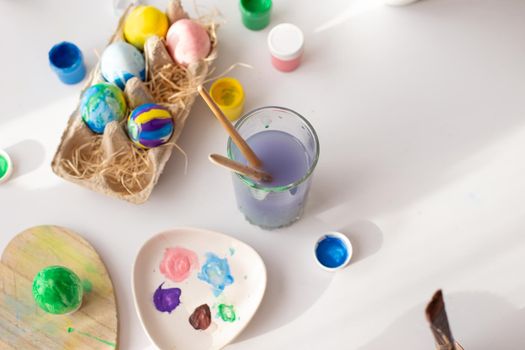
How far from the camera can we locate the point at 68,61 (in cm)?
105

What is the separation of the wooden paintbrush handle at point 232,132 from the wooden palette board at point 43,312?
319 mm

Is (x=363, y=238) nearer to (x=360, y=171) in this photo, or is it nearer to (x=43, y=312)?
(x=360, y=171)

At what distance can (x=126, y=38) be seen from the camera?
3.35ft

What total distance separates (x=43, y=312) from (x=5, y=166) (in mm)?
264

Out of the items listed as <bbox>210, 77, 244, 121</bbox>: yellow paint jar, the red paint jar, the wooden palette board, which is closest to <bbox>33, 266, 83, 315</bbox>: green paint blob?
the wooden palette board

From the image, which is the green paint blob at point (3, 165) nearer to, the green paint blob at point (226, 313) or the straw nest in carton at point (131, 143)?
the straw nest in carton at point (131, 143)

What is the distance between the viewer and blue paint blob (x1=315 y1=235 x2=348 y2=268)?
94 cm

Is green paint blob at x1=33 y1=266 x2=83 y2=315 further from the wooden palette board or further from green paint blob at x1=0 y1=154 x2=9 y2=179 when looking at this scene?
green paint blob at x1=0 y1=154 x2=9 y2=179

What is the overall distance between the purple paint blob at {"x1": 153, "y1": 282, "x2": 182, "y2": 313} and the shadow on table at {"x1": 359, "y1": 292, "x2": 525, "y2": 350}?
Result: 0.97ft

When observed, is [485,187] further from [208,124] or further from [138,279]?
[138,279]

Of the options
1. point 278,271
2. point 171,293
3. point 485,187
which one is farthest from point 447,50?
point 171,293

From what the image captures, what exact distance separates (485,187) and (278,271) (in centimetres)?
38

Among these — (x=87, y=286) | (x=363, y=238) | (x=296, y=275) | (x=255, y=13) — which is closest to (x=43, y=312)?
(x=87, y=286)

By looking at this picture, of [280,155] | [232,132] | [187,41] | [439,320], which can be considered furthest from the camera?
[187,41]
